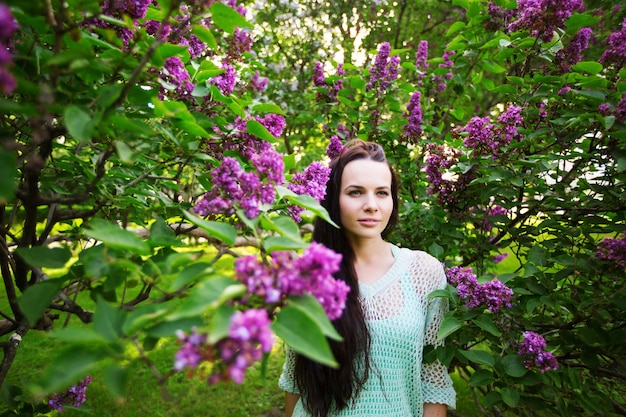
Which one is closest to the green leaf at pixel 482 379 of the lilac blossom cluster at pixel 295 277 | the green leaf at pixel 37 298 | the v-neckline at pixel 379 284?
the v-neckline at pixel 379 284

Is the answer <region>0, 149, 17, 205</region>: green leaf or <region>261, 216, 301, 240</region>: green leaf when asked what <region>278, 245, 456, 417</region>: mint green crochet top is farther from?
<region>0, 149, 17, 205</region>: green leaf

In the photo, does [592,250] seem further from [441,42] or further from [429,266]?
[441,42]

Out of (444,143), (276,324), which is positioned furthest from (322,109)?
(276,324)

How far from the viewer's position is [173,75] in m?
1.25

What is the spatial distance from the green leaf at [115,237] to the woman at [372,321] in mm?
1109

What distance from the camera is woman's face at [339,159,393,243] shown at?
1.85 meters

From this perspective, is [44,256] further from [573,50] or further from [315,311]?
[573,50]

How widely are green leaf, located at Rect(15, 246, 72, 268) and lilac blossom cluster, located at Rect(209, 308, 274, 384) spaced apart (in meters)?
0.53

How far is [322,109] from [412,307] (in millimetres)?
1998

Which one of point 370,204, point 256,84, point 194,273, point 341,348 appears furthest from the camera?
point 256,84

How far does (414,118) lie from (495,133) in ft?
2.79

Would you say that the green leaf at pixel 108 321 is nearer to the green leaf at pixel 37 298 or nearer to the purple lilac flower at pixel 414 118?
the green leaf at pixel 37 298

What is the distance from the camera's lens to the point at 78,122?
79 cm

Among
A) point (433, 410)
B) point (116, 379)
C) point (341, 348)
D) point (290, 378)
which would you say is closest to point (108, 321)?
point (116, 379)
